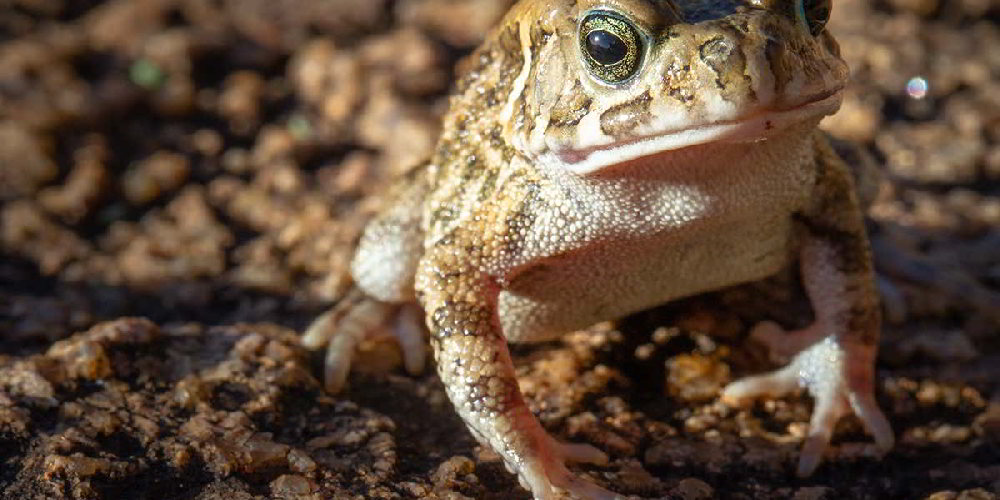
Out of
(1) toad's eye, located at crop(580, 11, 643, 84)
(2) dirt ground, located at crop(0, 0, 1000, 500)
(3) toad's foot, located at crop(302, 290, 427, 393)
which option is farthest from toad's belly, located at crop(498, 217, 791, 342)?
(1) toad's eye, located at crop(580, 11, 643, 84)

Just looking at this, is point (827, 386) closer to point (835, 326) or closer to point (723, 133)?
point (835, 326)

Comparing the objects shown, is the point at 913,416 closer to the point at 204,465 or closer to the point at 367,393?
the point at 367,393

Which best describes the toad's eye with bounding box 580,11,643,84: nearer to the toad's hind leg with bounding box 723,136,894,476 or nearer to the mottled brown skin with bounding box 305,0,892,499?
the mottled brown skin with bounding box 305,0,892,499

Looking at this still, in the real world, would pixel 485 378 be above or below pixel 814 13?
below

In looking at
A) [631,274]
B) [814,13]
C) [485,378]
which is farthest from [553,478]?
[814,13]

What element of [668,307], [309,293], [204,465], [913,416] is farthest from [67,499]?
[913,416]

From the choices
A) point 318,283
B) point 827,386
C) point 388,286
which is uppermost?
point 388,286

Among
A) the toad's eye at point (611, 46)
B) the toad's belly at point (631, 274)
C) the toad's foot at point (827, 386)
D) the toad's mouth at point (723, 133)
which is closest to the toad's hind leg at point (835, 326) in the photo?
the toad's foot at point (827, 386)
